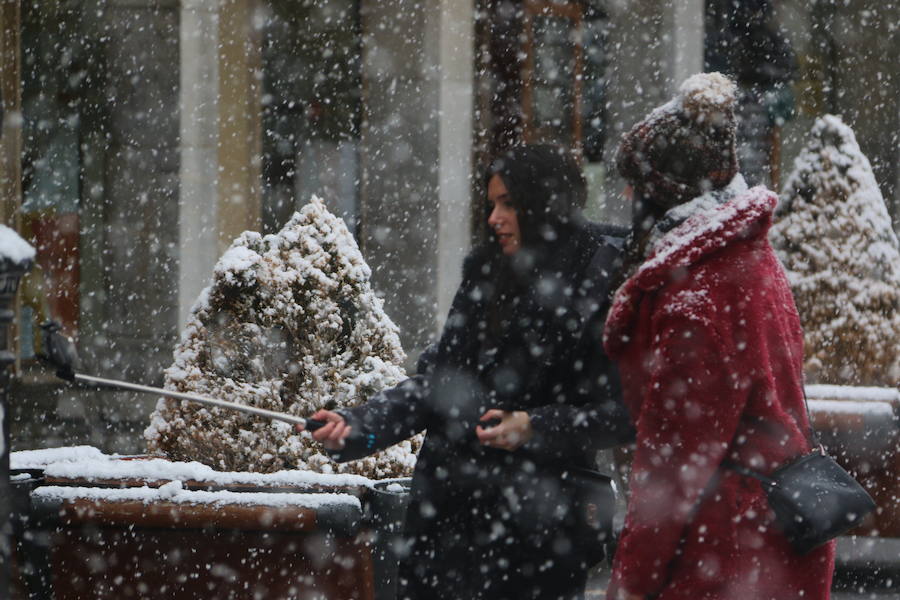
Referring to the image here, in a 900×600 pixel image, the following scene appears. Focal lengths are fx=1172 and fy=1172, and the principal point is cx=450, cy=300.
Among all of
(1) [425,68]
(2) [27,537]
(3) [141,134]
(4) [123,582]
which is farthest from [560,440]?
(3) [141,134]

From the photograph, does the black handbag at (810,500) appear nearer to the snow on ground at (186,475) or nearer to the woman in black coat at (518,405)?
the woman in black coat at (518,405)

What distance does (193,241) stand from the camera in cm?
1143

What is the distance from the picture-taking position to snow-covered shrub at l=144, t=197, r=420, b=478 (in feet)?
15.8

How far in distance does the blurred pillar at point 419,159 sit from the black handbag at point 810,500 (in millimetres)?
8764

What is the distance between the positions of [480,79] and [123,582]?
8435 mm

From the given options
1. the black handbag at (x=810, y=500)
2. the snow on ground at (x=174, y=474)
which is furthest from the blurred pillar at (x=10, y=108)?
the black handbag at (x=810, y=500)

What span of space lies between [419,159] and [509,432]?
8.37 m

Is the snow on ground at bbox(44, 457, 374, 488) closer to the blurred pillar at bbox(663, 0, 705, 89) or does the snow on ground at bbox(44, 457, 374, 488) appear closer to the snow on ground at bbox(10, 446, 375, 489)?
the snow on ground at bbox(10, 446, 375, 489)

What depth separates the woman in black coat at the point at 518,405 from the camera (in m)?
3.12

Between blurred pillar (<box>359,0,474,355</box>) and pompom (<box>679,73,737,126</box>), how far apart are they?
8586mm

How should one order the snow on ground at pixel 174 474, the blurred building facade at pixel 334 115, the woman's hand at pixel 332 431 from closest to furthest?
1. the woman's hand at pixel 332 431
2. the snow on ground at pixel 174 474
3. the blurred building facade at pixel 334 115

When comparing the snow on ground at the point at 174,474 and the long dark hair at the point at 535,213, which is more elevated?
the long dark hair at the point at 535,213

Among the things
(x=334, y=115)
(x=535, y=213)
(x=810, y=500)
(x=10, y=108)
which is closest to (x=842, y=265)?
(x=535, y=213)

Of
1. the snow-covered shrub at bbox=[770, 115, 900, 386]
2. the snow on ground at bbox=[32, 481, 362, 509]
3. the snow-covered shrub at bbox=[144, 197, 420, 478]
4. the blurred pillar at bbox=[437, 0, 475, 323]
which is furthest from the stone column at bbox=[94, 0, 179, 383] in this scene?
the snow on ground at bbox=[32, 481, 362, 509]
